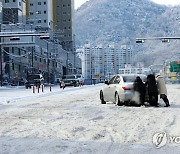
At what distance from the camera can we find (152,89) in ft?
62.5

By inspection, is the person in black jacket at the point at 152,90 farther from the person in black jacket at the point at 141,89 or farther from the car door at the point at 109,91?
the car door at the point at 109,91

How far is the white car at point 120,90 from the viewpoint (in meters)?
19.5

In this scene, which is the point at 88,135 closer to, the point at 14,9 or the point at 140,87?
the point at 140,87

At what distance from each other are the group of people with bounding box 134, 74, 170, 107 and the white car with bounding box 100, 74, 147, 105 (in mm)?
362

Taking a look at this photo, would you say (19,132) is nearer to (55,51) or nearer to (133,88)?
(133,88)

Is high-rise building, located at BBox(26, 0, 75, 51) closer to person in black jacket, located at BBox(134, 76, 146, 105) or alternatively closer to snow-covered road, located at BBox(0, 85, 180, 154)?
person in black jacket, located at BBox(134, 76, 146, 105)

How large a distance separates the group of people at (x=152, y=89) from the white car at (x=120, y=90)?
36cm

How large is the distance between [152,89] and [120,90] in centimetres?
154

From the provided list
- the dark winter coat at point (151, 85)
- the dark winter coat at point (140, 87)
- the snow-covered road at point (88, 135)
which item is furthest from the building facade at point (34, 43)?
the snow-covered road at point (88, 135)

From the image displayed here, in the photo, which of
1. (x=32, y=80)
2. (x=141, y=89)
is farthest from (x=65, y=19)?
(x=141, y=89)

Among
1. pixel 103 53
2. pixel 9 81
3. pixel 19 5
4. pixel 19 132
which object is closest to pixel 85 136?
pixel 19 132

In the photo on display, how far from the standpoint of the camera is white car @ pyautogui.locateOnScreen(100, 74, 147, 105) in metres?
19.5

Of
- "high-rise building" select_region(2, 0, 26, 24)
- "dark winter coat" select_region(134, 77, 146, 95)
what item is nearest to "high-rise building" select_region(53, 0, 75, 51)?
"high-rise building" select_region(2, 0, 26, 24)

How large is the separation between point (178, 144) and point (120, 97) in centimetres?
1145
